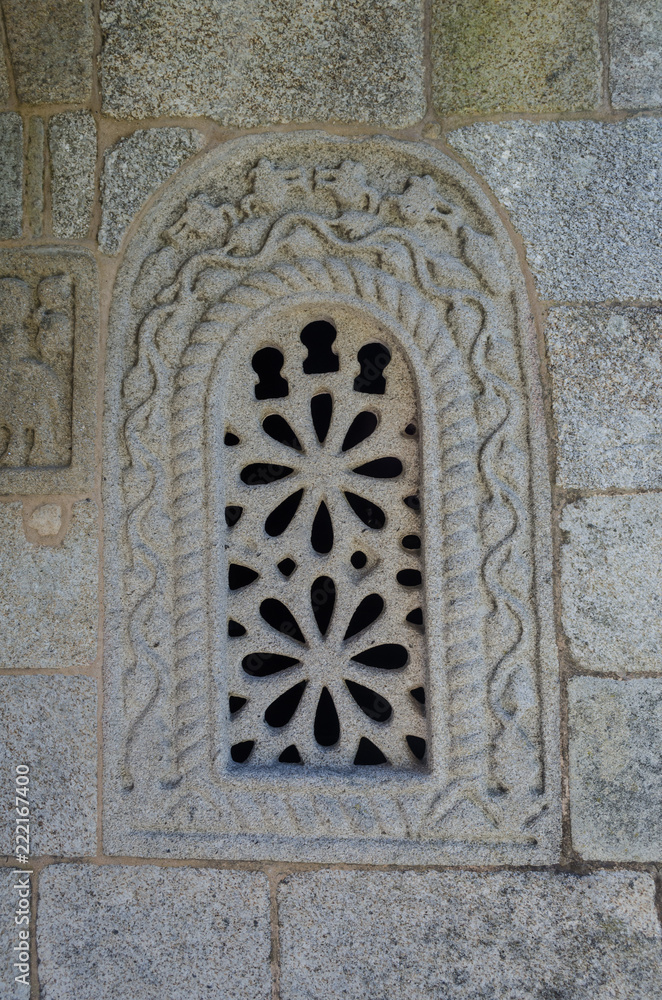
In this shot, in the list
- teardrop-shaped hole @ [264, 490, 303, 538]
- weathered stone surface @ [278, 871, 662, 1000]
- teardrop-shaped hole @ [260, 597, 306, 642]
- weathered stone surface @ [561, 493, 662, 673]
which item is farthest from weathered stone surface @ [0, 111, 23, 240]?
weathered stone surface @ [278, 871, 662, 1000]

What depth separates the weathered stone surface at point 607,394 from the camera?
193 centimetres

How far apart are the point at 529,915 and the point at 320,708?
763 mm

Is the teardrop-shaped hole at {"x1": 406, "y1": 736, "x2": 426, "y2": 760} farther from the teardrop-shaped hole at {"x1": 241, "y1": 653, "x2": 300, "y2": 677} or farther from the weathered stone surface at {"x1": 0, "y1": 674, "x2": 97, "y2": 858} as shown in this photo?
the weathered stone surface at {"x1": 0, "y1": 674, "x2": 97, "y2": 858}

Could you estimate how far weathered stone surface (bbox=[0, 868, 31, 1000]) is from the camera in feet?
6.27

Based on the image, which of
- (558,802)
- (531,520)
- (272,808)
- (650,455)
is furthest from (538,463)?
(272,808)

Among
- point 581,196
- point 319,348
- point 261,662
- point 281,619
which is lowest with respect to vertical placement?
point 261,662

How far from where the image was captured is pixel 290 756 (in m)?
2.04

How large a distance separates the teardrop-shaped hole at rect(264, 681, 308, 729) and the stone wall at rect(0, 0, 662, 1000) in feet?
0.85

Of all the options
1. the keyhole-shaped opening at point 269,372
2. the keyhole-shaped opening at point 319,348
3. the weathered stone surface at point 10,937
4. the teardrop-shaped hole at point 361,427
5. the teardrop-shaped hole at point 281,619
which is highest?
the keyhole-shaped opening at point 319,348

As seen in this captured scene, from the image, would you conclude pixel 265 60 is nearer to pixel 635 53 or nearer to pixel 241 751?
pixel 635 53

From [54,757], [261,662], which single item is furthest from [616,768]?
[54,757]

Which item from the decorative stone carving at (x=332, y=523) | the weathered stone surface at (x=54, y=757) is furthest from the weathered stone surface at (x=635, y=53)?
the weathered stone surface at (x=54, y=757)

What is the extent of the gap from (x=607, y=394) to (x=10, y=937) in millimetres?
2152

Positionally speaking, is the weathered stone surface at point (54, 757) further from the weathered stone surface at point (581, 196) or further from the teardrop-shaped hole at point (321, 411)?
the weathered stone surface at point (581, 196)
